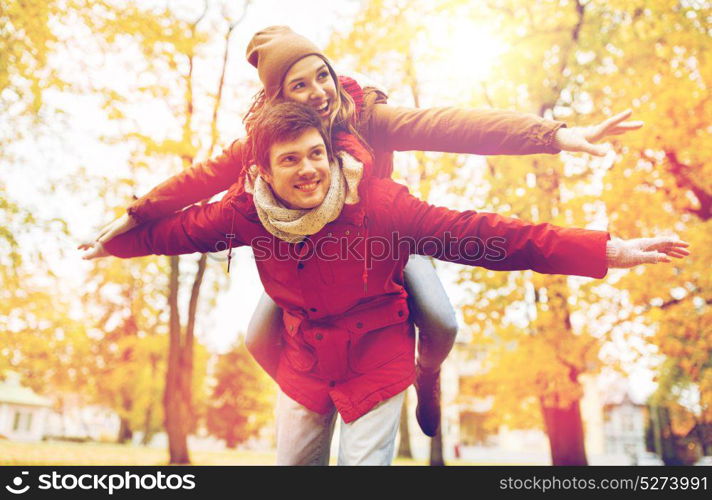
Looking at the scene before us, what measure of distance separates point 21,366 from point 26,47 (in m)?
12.1

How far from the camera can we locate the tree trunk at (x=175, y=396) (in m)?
10.9

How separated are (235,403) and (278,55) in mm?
34225

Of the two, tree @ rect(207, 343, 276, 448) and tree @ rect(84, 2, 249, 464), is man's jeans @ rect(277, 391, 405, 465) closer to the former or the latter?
tree @ rect(84, 2, 249, 464)

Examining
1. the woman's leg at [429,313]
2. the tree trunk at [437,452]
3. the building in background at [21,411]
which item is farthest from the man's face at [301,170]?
the building in background at [21,411]

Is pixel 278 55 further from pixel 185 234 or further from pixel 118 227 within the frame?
pixel 118 227

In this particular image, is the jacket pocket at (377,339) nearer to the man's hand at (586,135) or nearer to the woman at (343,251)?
the woman at (343,251)

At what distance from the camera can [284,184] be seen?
2.32 meters

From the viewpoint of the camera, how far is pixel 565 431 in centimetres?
949

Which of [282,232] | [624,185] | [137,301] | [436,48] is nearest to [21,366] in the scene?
[137,301]

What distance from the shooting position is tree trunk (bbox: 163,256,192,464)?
35.7 ft

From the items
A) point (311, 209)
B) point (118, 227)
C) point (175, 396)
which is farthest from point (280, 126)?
point (175, 396)

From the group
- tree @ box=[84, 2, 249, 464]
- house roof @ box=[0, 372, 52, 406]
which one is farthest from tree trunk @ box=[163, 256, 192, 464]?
house roof @ box=[0, 372, 52, 406]

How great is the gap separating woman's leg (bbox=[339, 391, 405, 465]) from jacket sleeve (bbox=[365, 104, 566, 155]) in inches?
43.3
